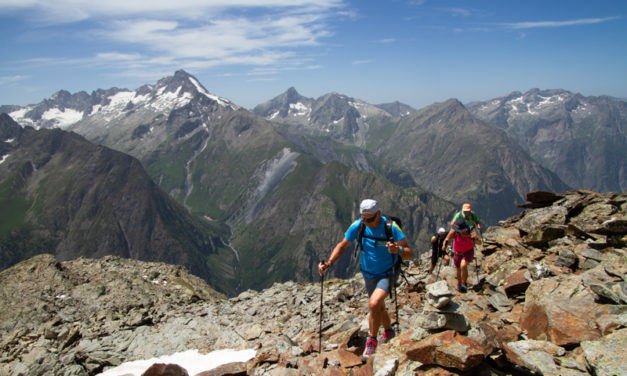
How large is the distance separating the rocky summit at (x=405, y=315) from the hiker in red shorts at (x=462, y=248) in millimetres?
680

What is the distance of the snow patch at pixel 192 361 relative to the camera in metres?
17.7

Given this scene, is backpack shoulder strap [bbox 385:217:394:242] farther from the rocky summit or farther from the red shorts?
the red shorts

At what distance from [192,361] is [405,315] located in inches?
487

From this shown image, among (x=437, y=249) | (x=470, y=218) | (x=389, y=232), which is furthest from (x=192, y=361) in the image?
(x=470, y=218)

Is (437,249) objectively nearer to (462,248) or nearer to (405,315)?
(462,248)

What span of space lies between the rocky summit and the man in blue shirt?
0.79m

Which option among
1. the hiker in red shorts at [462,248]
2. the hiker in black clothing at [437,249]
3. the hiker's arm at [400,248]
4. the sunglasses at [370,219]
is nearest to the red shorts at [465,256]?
the hiker in red shorts at [462,248]

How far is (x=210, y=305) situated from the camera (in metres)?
30.2

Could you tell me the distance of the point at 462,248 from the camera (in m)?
18.3

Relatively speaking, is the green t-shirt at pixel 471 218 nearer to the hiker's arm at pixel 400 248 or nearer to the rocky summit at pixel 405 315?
the rocky summit at pixel 405 315

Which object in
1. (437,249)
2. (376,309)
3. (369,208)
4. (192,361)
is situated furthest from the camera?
(437,249)

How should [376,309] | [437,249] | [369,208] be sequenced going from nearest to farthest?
[376,309], [369,208], [437,249]

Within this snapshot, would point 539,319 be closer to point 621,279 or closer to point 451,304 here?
point 451,304

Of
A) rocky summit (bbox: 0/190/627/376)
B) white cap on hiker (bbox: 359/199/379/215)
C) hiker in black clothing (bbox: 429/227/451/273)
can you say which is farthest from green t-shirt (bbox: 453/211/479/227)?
white cap on hiker (bbox: 359/199/379/215)
